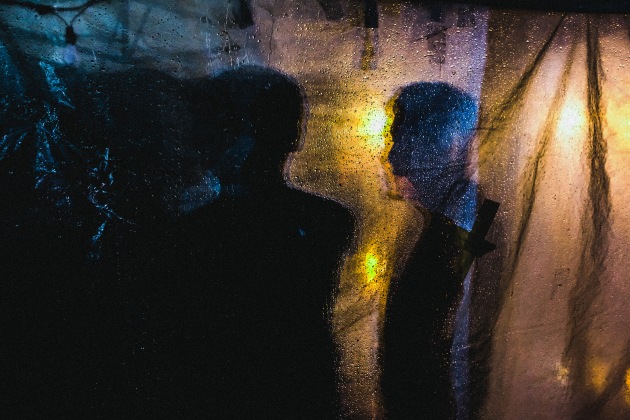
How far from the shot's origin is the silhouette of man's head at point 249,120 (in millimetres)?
2361

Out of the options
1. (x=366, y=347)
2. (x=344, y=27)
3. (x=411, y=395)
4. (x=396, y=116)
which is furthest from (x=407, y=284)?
(x=344, y=27)

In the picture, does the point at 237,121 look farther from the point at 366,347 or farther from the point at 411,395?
the point at 411,395

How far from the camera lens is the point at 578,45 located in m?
2.47

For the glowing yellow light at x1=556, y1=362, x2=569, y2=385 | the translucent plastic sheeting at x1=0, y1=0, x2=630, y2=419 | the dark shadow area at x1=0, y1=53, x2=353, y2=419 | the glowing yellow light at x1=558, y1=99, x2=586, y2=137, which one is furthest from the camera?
the glowing yellow light at x1=556, y1=362, x2=569, y2=385

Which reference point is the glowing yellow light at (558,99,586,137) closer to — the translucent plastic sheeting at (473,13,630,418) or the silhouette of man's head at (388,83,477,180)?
the translucent plastic sheeting at (473,13,630,418)

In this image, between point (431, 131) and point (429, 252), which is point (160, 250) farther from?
point (431, 131)

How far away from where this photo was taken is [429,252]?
2.53 m

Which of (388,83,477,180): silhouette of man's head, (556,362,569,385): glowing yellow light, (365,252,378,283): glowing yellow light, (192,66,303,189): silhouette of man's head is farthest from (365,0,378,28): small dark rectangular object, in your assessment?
(556,362,569,385): glowing yellow light

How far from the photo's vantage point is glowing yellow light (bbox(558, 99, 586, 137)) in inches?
96.4

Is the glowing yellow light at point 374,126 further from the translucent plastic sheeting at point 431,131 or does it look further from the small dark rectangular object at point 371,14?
the small dark rectangular object at point 371,14

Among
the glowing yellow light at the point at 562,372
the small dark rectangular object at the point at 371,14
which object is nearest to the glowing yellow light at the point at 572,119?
the small dark rectangular object at the point at 371,14

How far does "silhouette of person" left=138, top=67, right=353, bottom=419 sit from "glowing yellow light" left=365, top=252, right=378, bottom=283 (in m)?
0.22

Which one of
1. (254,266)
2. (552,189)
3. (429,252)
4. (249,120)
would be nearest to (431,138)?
(429,252)

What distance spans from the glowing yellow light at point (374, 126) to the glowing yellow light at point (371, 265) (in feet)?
2.82
